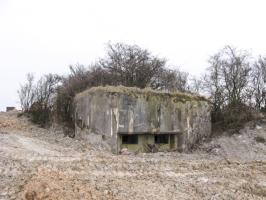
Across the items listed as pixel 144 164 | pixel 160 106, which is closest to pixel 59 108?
pixel 160 106

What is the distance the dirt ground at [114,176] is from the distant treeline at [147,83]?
510cm

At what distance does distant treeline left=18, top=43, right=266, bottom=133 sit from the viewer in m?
23.5

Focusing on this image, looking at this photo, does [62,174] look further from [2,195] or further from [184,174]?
[184,174]

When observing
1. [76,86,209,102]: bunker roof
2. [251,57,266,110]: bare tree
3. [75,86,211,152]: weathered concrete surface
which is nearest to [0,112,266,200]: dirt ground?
[75,86,211,152]: weathered concrete surface

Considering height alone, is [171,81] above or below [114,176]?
above

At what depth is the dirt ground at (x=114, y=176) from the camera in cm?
924

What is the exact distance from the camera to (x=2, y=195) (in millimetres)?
9094

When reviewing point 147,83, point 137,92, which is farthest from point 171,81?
point 137,92

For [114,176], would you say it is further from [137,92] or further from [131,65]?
[131,65]

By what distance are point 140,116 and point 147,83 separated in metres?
8.26

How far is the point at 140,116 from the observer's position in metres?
18.8

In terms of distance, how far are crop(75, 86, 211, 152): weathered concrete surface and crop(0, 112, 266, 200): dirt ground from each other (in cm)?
118

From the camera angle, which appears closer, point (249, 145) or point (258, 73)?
point (249, 145)

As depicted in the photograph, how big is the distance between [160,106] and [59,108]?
794cm
